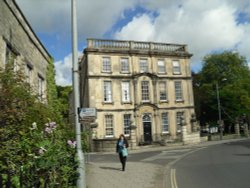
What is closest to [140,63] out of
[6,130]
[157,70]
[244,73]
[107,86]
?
[157,70]

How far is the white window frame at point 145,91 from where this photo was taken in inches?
1535

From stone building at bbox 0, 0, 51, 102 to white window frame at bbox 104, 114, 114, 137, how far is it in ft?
65.7

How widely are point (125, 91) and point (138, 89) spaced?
5.22 feet

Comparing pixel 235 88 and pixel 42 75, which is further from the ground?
pixel 235 88

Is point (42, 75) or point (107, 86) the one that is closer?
point (42, 75)

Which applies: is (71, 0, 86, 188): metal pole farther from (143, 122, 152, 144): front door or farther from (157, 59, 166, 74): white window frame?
(157, 59, 166, 74): white window frame

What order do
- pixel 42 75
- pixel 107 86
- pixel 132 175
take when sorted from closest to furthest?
pixel 132 175
pixel 42 75
pixel 107 86

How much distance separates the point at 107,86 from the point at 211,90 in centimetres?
2464

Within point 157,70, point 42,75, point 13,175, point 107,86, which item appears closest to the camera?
point 13,175

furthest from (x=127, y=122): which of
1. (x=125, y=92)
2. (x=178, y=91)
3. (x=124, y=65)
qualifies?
(x=178, y=91)

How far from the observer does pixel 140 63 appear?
3950cm

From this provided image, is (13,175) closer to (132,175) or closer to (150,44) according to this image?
(132,175)

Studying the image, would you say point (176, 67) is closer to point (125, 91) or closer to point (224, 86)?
point (125, 91)

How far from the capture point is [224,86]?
185 feet
